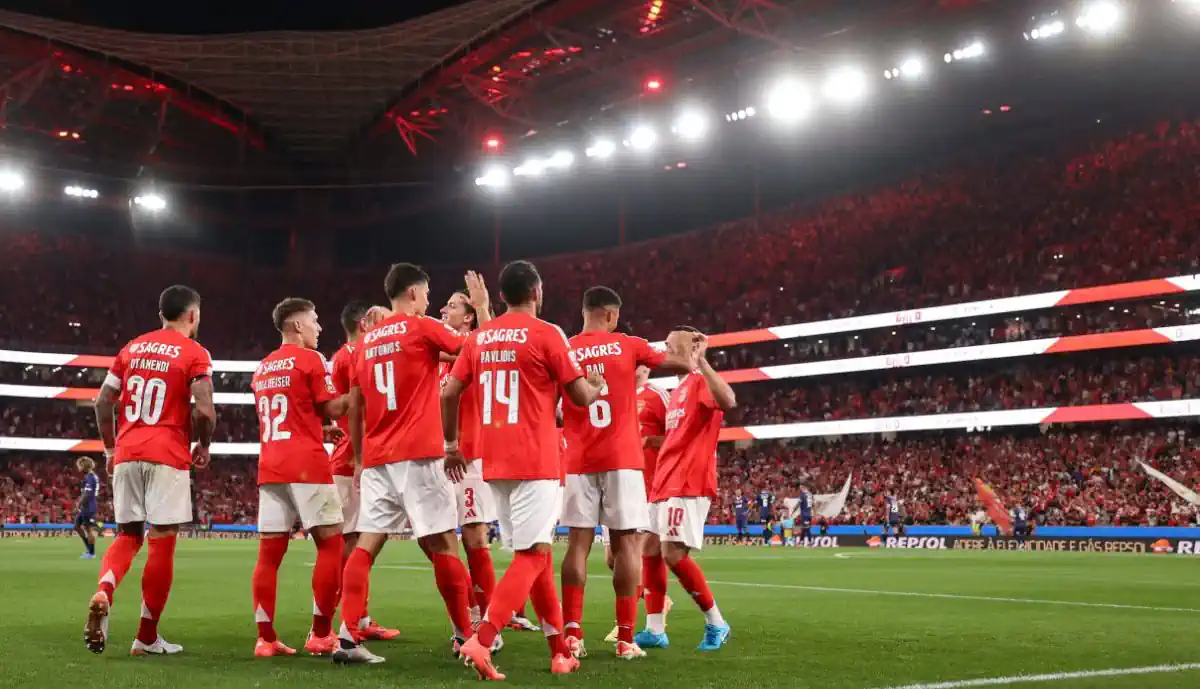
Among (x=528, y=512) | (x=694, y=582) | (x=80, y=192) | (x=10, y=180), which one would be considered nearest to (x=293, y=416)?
(x=528, y=512)

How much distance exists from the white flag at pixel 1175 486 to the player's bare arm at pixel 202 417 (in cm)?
3231

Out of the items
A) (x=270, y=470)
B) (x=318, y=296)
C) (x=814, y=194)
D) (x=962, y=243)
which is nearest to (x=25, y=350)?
(x=318, y=296)

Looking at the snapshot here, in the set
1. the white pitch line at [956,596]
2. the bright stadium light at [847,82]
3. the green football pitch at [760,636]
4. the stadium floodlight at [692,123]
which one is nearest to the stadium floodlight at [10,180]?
the stadium floodlight at [692,123]

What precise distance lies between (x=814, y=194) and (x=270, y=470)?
47.4 meters

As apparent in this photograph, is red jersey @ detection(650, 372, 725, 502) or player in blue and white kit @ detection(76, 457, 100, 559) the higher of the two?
red jersey @ detection(650, 372, 725, 502)

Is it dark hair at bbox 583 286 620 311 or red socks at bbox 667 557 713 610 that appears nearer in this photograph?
dark hair at bbox 583 286 620 311

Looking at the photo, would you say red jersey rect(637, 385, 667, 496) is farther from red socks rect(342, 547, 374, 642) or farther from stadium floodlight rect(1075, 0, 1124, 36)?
stadium floodlight rect(1075, 0, 1124, 36)

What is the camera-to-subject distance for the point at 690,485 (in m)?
8.46

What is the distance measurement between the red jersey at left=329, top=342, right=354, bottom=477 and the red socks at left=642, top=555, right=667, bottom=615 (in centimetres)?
263

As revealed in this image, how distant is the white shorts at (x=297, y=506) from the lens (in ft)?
26.9

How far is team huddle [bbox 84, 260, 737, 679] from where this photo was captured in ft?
23.2

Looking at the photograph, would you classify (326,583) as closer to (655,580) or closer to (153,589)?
(153,589)

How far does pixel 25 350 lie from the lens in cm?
5325

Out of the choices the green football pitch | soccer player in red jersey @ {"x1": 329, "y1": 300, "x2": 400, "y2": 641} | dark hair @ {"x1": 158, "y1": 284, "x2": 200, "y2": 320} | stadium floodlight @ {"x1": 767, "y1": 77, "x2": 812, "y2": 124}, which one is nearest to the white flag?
the green football pitch
